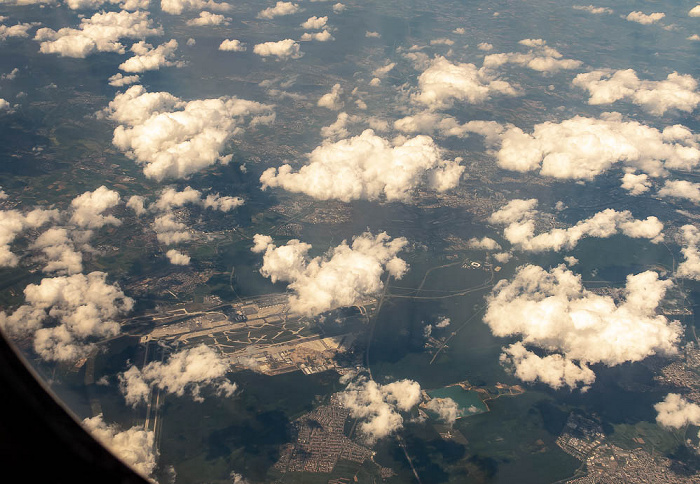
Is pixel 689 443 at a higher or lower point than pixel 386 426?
lower

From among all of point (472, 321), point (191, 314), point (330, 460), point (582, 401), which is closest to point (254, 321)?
point (191, 314)

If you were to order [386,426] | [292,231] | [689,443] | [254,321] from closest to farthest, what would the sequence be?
[386,426]
[689,443]
[254,321]
[292,231]

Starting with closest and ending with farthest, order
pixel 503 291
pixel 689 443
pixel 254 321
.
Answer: pixel 689 443
pixel 254 321
pixel 503 291

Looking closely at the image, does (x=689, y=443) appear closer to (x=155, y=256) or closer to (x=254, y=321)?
(x=254, y=321)

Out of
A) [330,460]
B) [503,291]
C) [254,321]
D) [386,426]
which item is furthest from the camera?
[503,291]

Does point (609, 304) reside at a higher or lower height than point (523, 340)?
higher

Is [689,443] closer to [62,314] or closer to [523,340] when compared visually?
[523,340]

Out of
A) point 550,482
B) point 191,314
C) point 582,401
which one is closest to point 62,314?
point 191,314

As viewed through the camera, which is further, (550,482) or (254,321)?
(254,321)

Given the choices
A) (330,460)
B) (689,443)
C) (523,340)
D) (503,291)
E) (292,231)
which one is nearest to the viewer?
(330,460)
